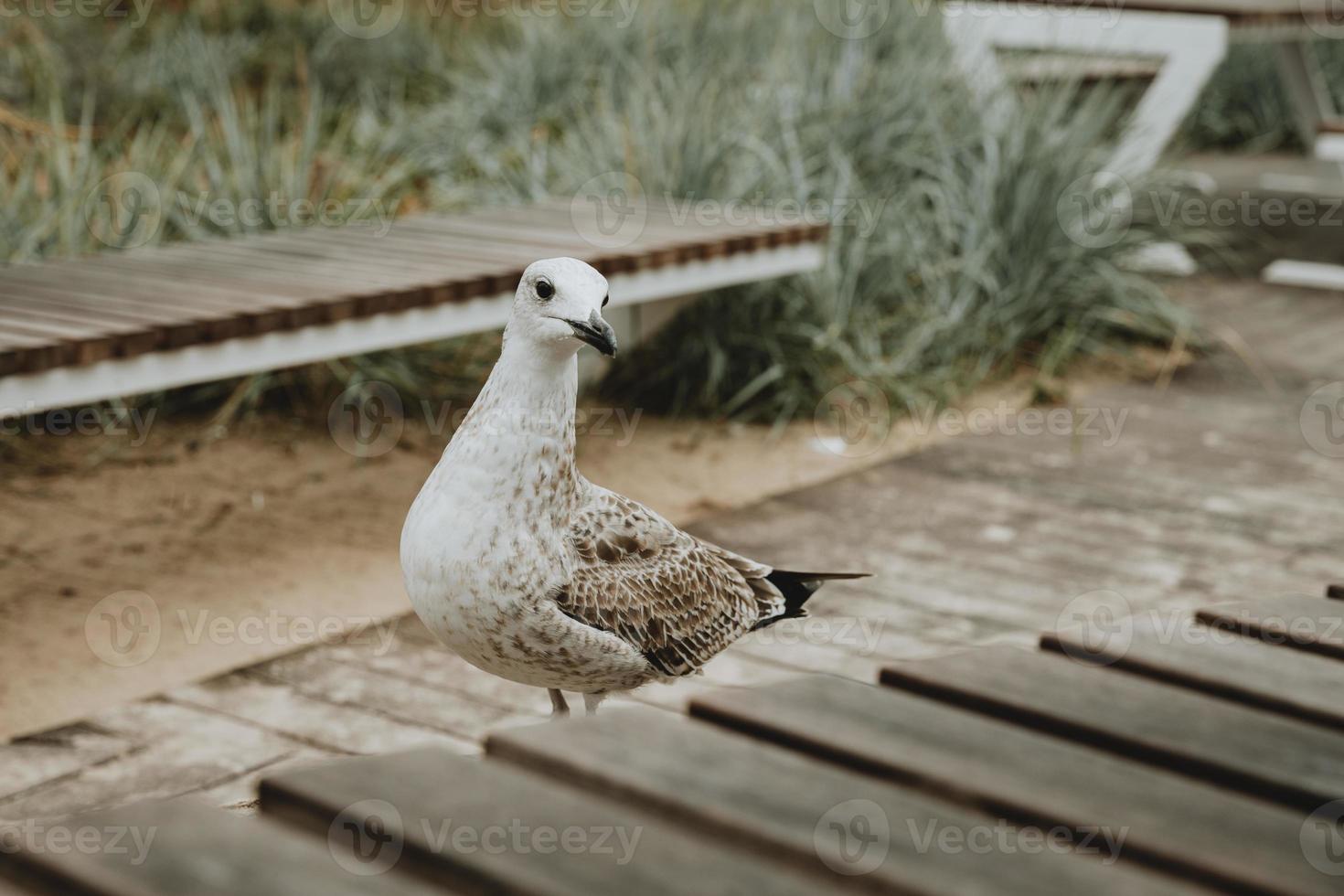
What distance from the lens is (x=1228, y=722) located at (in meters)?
1.89

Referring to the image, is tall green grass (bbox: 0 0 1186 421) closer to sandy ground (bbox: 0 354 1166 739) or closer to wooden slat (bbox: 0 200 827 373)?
sandy ground (bbox: 0 354 1166 739)

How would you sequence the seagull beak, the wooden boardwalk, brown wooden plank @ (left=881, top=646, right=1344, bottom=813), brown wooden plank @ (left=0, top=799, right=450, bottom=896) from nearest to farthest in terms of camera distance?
brown wooden plank @ (left=0, top=799, right=450, bottom=896) → brown wooden plank @ (left=881, top=646, right=1344, bottom=813) → the seagull beak → the wooden boardwalk

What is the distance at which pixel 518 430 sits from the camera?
107 inches

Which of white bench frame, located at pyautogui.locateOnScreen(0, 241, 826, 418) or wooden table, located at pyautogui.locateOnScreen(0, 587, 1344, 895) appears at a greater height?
white bench frame, located at pyautogui.locateOnScreen(0, 241, 826, 418)

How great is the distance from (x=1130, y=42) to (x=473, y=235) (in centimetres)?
516

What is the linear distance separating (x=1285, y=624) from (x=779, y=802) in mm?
998

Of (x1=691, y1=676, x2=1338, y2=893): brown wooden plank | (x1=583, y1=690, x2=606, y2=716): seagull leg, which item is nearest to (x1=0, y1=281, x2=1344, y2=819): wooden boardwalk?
(x1=691, y1=676, x2=1338, y2=893): brown wooden plank

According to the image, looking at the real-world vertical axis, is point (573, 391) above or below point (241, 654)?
above

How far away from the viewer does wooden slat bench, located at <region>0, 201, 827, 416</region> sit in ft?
13.6

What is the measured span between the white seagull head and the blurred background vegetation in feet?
12.3

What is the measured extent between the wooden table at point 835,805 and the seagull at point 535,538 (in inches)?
35.4

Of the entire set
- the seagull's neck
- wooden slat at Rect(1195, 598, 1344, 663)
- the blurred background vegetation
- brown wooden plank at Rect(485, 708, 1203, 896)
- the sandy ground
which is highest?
the blurred background vegetation

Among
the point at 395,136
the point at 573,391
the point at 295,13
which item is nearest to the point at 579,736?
the point at 573,391

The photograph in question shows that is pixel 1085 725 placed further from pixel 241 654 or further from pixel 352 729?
pixel 241 654
